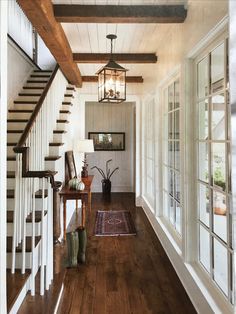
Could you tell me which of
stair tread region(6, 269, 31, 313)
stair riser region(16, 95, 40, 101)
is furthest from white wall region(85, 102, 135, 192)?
stair tread region(6, 269, 31, 313)

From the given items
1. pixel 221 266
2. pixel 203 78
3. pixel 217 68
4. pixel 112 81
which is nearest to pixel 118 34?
pixel 112 81

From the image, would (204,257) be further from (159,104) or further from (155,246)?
(159,104)

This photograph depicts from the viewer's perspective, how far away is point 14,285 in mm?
2004

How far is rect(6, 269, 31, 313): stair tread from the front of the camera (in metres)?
1.80

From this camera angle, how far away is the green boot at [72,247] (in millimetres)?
2809

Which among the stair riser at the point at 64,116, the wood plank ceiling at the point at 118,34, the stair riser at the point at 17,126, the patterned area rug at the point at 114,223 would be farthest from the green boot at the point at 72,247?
the wood plank ceiling at the point at 118,34

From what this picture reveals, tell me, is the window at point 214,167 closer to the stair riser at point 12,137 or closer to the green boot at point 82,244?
the green boot at point 82,244

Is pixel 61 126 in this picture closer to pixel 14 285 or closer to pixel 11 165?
pixel 11 165

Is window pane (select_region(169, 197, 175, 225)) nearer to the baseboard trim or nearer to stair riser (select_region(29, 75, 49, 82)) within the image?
the baseboard trim

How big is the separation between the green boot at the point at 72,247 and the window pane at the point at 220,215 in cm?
154

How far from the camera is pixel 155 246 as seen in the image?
11.3 feet

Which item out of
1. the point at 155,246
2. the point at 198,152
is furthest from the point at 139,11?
the point at 155,246

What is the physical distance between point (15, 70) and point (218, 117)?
3757 millimetres

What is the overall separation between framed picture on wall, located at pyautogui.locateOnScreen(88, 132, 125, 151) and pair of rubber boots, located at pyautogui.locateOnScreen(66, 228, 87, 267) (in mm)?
4506
